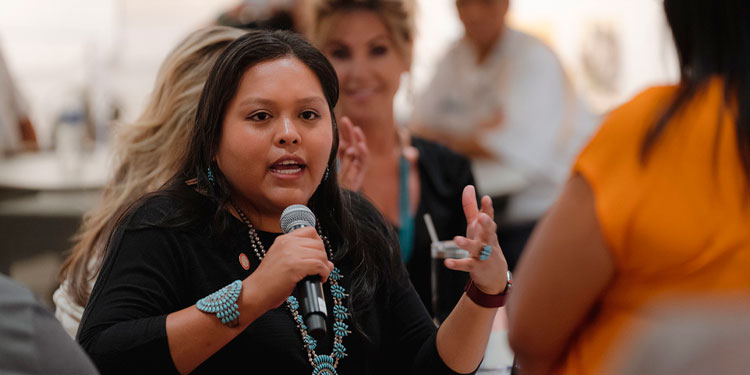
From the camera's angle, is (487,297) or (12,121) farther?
(12,121)

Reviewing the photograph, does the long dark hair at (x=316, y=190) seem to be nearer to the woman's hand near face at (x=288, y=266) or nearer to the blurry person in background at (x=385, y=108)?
the woman's hand near face at (x=288, y=266)

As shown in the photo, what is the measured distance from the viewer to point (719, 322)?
2.33 feet

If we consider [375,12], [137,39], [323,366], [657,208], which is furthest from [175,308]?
[137,39]

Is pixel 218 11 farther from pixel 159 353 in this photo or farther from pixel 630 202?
pixel 630 202

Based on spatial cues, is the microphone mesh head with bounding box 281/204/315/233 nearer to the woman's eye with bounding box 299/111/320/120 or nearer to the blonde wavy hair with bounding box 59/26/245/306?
the woman's eye with bounding box 299/111/320/120

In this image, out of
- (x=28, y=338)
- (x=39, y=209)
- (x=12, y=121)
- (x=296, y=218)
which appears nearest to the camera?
(x=28, y=338)

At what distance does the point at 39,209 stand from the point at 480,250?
2636 millimetres

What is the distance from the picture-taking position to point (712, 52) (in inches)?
39.2

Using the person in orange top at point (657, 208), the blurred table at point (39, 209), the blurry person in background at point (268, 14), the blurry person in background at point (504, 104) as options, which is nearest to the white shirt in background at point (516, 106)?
the blurry person in background at point (504, 104)

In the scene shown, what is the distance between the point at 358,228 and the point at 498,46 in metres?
2.26

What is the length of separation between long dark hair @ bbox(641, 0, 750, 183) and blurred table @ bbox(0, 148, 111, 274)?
2.74 m

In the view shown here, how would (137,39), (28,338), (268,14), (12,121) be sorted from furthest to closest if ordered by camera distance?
(137,39) < (268,14) < (12,121) < (28,338)

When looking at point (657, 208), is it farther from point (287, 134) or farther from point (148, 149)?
point (148, 149)

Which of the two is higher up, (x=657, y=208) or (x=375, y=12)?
(x=657, y=208)
